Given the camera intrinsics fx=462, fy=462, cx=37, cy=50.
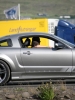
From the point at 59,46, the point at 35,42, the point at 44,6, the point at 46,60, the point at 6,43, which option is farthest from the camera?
the point at 44,6

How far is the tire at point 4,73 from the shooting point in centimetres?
1209

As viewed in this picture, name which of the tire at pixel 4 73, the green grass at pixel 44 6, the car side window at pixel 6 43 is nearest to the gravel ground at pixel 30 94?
the tire at pixel 4 73

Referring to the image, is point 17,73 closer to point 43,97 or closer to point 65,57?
point 65,57

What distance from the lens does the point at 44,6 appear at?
120 metres

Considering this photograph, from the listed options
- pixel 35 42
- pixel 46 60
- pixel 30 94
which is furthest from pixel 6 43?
pixel 30 94

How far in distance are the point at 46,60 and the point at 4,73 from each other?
1.16 metres

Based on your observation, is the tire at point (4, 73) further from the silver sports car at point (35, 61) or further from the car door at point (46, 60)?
the car door at point (46, 60)

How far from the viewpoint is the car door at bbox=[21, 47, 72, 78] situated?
12109 mm

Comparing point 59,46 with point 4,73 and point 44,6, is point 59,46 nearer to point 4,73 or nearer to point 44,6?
point 4,73

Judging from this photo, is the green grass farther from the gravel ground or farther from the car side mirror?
the gravel ground

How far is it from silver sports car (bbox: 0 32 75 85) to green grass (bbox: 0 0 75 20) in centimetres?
9547

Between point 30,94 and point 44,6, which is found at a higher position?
point 30,94

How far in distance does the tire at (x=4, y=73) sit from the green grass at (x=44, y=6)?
314ft

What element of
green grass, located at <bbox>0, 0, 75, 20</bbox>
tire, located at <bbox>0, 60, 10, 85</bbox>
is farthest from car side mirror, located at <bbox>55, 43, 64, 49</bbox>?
green grass, located at <bbox>0, 0, 75, 20</bbox>
